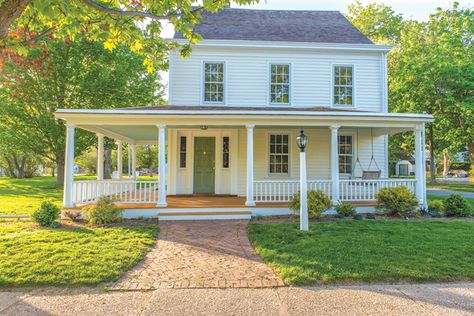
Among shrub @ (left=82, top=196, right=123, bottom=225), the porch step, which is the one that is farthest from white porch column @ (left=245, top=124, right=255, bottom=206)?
shrub @ (left=82, top=196, right=123, bottom=225)

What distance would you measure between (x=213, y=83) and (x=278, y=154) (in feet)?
12.2

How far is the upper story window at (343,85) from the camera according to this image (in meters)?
11.2

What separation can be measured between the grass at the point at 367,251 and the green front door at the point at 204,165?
404cm

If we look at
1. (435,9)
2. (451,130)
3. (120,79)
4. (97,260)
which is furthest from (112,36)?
(435,9)

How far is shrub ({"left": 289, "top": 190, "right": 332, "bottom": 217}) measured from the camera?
25.4ft

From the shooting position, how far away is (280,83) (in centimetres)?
1107

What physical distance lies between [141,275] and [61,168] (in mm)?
16638

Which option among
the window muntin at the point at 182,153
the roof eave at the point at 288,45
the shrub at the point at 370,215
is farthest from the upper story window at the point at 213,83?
the shrub at the point at 370,215

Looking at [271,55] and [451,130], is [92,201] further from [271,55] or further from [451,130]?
[451,130]

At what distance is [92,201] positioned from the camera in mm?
8727

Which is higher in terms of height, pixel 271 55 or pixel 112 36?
pixel 271 55

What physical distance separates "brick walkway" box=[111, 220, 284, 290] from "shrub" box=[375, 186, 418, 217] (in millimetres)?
4456

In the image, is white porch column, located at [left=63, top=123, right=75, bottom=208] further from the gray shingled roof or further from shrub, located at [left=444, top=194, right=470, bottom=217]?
shrub, located at [left=444, top=194, right=470, bottom=217]

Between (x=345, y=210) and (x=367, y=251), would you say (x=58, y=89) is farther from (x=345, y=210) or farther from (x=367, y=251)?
(x=367, y=251)
